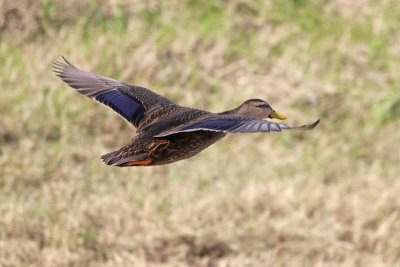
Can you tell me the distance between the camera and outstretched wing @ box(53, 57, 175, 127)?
10.6ft

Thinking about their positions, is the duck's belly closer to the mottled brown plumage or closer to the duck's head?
the mottled brown plumage

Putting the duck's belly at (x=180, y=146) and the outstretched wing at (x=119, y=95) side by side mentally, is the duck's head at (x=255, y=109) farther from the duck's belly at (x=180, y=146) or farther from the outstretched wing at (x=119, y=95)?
the duck's belly at (x=180, y=146)

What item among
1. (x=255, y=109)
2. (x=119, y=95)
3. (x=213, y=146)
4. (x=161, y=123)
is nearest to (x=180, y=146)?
(x=161, y=123)

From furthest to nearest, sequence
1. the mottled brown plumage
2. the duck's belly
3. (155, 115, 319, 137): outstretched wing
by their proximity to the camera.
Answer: the duck's belly → the mottled brown plumage → (155, 115, 319, 137): outstretched wing

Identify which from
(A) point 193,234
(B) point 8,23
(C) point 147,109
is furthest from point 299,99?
(C) point 147,109

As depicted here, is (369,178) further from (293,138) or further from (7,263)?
(7,263)

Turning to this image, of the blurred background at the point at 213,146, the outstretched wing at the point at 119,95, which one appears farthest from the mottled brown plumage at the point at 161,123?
the blurred background at the point at 213,146

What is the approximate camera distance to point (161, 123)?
9.36 feet

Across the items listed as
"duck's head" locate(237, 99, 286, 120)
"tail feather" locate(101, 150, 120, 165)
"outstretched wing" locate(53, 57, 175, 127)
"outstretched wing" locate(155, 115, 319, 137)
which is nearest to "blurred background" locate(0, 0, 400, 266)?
"outstretched wing" locate(53, 57, 175, 127)

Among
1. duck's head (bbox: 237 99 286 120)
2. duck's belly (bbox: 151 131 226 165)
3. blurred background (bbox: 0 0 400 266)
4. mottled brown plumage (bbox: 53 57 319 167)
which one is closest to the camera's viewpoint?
mottled brown plumage (bbox: 53 57 319 167)

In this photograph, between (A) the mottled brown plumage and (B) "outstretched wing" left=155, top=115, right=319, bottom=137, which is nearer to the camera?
(B) "outstretched wing" left=155, top=115, right=319, bottom=137

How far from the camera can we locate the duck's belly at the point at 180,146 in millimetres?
2635

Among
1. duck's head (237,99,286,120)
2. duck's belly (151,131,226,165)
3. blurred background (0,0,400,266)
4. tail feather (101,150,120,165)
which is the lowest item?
tail feather (101,150,120,165)

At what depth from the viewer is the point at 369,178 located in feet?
21.4
